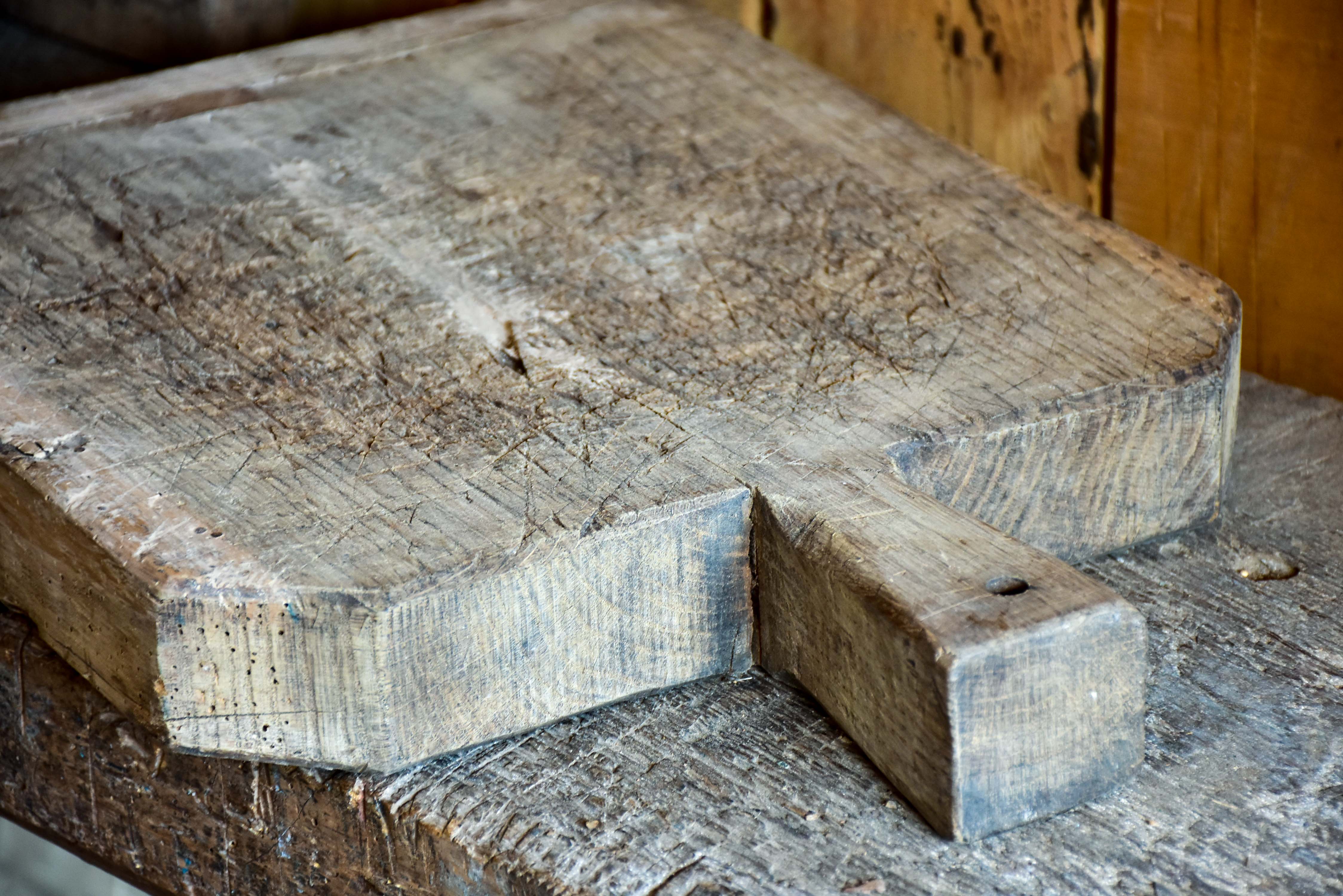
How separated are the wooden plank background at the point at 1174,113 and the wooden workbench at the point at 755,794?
0.97 feet

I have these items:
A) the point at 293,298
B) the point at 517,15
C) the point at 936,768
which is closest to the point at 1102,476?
the point at 936,768

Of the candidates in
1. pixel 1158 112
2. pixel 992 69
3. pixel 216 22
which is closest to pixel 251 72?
pixel 216 22

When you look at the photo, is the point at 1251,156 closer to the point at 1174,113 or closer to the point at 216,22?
the point at 1174,113

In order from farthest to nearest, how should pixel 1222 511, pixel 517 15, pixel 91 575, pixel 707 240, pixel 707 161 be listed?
pixel 517 15 < pixel 707 161 < pixel 707 240 < pixel 1222 511 < pixel 91 575

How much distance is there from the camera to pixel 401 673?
0.89 metres

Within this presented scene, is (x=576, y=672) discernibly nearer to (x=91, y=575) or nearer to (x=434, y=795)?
(x=434, y=795)

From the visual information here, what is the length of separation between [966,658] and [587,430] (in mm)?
347

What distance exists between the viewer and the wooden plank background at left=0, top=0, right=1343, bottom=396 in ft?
4.32

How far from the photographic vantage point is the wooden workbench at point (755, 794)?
0.84 meters

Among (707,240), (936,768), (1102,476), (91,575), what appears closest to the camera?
(936,768)

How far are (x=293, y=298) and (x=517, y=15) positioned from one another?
690 mm

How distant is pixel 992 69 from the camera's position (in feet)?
5.21

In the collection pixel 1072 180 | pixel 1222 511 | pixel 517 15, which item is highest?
pixel 517 15

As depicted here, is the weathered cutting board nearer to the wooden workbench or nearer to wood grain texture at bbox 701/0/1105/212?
the wooden workbench
